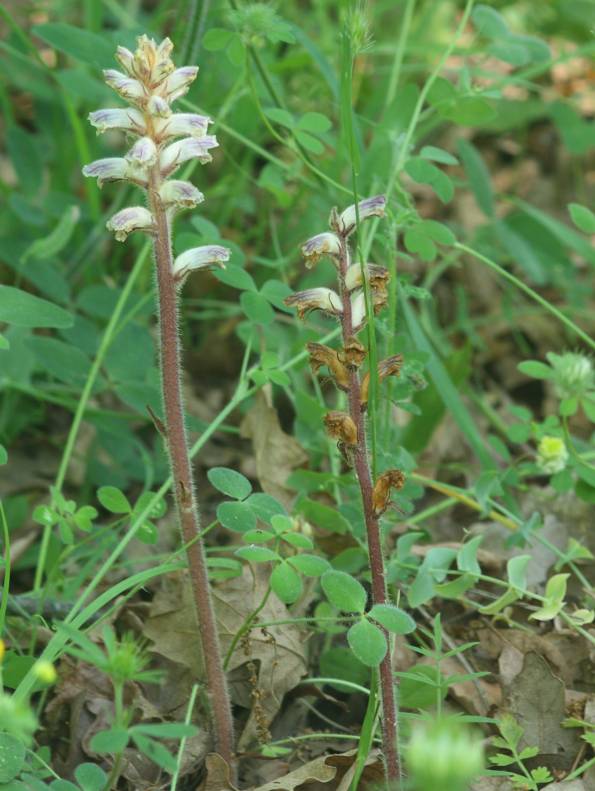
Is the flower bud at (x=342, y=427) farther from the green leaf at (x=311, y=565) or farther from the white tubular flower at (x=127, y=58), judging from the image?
the white tubular flower at (x=127, y=58)

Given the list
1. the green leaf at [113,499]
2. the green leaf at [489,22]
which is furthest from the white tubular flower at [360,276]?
the green leaf at [489,22]

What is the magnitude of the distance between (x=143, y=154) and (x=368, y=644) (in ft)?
2.94

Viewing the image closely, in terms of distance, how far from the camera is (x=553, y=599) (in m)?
2.21

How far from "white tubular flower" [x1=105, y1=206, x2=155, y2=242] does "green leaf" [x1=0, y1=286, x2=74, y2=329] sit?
0.48 meters

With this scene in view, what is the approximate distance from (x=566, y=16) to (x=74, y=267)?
2443 millimetres

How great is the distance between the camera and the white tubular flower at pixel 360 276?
5.99 ft

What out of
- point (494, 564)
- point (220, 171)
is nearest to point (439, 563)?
point (494, 564)

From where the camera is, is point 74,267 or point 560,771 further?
point 74,267

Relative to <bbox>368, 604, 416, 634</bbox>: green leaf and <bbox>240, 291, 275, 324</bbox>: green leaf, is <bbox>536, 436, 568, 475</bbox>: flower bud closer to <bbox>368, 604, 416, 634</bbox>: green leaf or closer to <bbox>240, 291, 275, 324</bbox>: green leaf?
<bbox>240, 291, 275, 324</bbox>: green leaf

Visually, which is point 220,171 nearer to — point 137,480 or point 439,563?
point 137,480

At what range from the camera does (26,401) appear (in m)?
3.13

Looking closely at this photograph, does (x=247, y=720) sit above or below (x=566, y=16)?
below

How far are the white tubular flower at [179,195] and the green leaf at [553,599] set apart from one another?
43.4 inches

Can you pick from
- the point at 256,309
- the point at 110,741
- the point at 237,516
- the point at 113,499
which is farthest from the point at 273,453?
the point at 110,741
